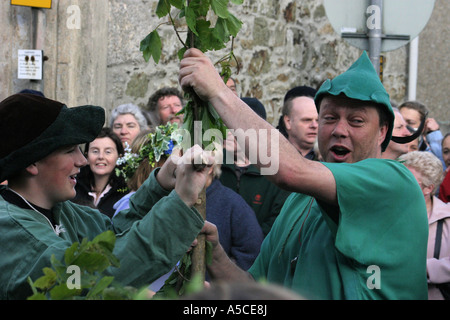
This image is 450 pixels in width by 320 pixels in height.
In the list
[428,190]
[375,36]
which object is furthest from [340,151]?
[375,36]

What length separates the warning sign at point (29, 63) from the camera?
19.2 ft

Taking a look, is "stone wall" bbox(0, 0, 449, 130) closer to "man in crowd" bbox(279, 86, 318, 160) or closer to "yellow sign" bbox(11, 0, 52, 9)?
"yellow sign" bbox(11, 0, 52, 9)

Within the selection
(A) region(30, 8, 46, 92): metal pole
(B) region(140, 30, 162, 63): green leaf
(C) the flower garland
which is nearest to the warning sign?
(A) region(30, 8, 46, 92): metal pole

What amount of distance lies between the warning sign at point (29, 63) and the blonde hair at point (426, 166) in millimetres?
3190

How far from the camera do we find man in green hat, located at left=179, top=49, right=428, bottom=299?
7.42 feet

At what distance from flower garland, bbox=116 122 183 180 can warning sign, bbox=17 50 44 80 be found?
4.45ft

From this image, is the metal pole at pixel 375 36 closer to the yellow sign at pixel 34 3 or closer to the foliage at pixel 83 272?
the yellow sign at pixel 34 3

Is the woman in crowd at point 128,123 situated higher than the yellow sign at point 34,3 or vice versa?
the yellow sign at point 34,3

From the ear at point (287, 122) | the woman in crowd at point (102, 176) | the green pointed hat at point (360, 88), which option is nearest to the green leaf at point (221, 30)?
the green pointed hat at point (360, 88)

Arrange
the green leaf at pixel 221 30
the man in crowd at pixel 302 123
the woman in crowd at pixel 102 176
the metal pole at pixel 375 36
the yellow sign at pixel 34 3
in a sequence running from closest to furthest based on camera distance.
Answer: the green leaf at pixel 221 30 → the metal pole at pixel 375 36 → the woman in crowd at pixel 102 176 → the man in crowd at pixel 302 123 → the yellow sign at pixel 34 3

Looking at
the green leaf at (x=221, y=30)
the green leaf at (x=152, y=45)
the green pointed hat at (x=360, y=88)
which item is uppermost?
the green leaf at (x=221, y=30)

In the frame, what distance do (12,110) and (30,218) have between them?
0.39 metres
